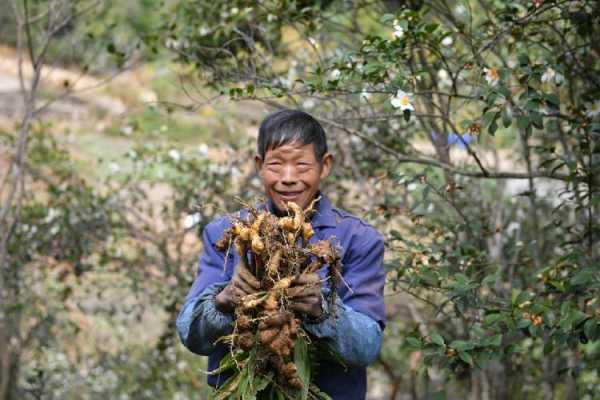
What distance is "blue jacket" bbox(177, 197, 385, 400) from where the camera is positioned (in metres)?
2.52

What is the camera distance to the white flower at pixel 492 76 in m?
3.64

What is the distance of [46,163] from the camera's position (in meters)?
6.04

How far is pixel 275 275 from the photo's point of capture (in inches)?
95.4

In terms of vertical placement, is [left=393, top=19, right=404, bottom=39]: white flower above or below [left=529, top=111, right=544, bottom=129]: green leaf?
above

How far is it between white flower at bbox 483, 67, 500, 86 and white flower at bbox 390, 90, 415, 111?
0.35 m

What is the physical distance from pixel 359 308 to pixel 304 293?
0.99 feet

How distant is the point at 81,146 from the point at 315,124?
22.4 ft

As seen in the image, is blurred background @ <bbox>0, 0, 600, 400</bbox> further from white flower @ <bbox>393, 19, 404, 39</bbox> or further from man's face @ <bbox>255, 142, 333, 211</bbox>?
man's face @ <bbox>255, 142, 333, 211</bbox>

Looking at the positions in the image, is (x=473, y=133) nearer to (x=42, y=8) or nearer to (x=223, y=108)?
(x=223, y=108)

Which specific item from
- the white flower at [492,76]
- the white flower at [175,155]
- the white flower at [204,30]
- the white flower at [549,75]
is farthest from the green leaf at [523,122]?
the white flower at [175,155]

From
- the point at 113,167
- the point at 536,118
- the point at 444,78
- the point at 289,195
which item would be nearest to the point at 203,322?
the point at 289,195

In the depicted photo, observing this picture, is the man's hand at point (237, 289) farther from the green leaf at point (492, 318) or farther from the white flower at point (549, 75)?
the white flower at point (549, 75)

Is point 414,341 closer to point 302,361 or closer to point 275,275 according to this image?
point 302,361

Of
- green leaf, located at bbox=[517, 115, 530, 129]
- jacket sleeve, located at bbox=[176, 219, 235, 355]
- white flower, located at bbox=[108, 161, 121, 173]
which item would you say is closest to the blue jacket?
jacket sleeve, located at bbox=[176, 219, 235, 355]
